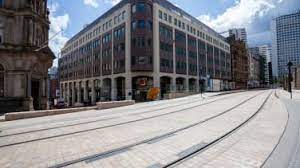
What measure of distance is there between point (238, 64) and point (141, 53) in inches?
2682

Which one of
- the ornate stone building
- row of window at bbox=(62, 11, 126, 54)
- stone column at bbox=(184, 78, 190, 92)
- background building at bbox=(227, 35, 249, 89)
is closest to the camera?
the ornate stone building

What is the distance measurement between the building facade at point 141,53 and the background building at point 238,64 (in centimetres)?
2109

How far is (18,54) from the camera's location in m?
24.8

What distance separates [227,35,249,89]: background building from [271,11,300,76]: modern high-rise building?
108 feet

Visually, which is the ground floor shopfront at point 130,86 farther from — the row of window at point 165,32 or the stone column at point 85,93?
the row of window at point 165,32

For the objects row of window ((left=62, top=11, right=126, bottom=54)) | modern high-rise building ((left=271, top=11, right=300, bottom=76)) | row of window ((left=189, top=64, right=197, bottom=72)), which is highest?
modern high-rise building ((left=271, top=11, right=300, bottom=76))

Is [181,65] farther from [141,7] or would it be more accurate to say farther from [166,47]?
[141,7]

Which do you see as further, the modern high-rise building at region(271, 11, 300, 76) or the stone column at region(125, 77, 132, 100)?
the modern high-rise building at region(271, 11, 300, 76)

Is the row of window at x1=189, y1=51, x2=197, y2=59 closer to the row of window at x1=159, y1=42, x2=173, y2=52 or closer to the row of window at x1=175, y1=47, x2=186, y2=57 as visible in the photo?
→ the row of window at x1=175, y1=47, x2=186, y2=57

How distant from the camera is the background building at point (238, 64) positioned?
9119 cm

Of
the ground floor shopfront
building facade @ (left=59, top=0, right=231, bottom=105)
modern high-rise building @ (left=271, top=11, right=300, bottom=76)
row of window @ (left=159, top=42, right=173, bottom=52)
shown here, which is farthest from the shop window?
modern high-rise building @ (left=271, top=11, right=300, bottom=76)

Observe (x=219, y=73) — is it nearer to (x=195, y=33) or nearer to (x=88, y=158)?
(x=195, y=33)

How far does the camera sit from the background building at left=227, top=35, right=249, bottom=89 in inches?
3590

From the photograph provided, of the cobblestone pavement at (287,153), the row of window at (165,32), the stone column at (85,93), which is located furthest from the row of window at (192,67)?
the cobblestone pavement at (287,153)
